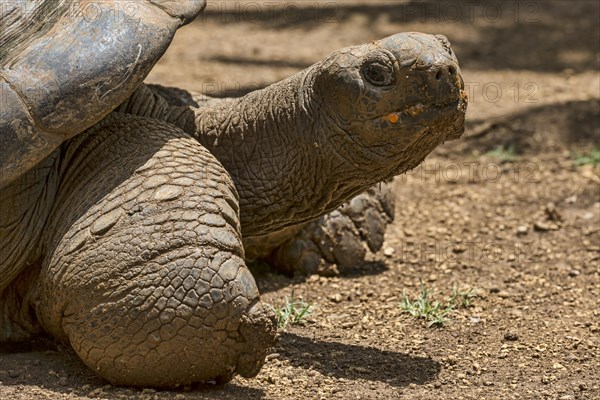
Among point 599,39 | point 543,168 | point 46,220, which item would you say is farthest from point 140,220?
point 599,39

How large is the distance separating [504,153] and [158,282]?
183 inches

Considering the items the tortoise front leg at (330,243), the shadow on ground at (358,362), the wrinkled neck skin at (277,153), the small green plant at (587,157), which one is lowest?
the shadow on ground at (358,362)

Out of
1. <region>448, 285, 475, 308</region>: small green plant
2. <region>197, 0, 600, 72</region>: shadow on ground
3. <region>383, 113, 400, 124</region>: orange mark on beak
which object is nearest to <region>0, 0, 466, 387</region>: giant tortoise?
<region>383, 113, 400, 124</region>: orange mark on beak

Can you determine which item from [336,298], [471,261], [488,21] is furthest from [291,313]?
[488,21]

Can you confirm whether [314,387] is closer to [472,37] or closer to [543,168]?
[543,168]

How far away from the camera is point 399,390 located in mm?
4258

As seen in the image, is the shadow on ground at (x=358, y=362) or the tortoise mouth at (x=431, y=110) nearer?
the tortoise mouth at (x=431, y=110)

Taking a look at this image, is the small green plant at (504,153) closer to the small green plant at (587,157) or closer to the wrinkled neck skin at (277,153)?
the small green plant at (587,157)

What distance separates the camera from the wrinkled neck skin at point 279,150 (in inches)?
177

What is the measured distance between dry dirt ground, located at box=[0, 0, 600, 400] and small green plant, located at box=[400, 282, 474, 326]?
39mm

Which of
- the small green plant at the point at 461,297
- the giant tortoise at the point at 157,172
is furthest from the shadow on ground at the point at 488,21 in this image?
the giant tortoise at the point at 157,172

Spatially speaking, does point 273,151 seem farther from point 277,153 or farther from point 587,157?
point 587,157

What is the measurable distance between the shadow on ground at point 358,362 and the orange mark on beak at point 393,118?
1095 millimetres

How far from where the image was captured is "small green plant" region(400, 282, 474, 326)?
511 centimetres
